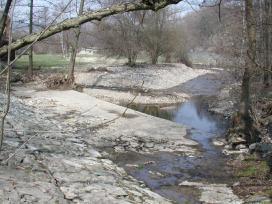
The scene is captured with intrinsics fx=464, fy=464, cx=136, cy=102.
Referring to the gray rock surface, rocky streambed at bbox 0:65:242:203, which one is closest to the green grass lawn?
rocky streambed at bbox 0:65:242:203

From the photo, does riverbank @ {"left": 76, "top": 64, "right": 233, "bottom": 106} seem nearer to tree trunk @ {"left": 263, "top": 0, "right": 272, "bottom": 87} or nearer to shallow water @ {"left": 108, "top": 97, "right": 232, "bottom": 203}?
tree trunk @ {"left": 263, "top": 0, "right": 272, "bottom": 87}

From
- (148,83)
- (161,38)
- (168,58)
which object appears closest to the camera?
(148,83)

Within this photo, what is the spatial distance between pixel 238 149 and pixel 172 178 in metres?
3.99

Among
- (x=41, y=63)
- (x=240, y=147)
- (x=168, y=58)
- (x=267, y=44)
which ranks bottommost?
Result: (x=240, y=147)

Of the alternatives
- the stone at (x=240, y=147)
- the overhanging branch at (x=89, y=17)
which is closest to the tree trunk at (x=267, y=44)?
the stone at (x=240, y=147)

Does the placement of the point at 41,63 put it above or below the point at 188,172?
above

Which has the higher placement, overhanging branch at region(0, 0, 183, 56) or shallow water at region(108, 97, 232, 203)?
overhanging branch at region(0, 0, 183, 56)

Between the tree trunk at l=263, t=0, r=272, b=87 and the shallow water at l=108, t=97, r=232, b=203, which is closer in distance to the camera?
the shallow water at l=108, t=97, r=232, b=203

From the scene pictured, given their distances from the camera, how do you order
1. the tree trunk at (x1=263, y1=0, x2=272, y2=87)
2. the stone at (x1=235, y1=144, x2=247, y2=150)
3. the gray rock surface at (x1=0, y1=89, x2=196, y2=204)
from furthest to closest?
the tree trunk at (x1=263, y1=0, x2=272, y2=87) → the stone at (x1=235, y1=144, x2=247, y2=150) → the gray rock surface at (x1=0, y1=89, x2=196, y2=204)

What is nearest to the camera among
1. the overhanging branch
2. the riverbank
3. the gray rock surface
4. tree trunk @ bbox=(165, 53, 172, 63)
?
the overhanging branch

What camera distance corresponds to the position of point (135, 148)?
48.4ft

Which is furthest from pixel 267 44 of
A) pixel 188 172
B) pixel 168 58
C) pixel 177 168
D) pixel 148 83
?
pixel 168 58

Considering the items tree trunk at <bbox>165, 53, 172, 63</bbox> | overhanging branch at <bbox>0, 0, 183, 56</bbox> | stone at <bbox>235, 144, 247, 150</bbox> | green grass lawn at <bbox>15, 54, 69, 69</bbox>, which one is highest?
overhanging branch at <bbox>0, 0, 183, 56</bbox>

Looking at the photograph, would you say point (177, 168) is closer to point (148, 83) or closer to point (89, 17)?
point (89, 17)
